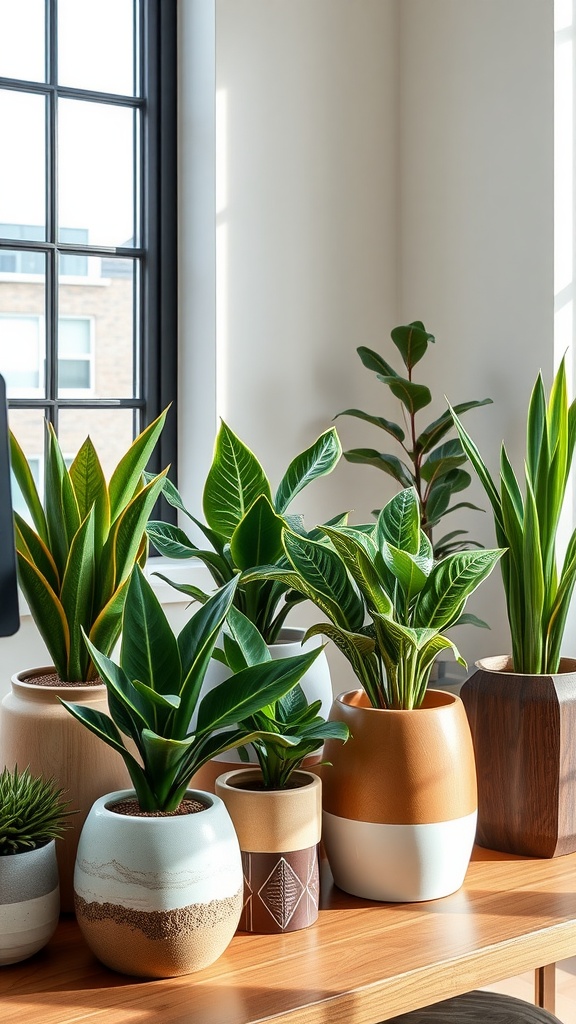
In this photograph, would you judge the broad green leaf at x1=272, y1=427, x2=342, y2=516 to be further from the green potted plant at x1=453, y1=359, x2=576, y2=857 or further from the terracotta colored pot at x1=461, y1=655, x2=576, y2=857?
the terracotta colored pot at x1=461, y1=655, x2=576, y2=857

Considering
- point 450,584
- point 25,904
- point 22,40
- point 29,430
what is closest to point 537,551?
point 450,584

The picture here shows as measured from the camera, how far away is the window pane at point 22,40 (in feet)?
8.67

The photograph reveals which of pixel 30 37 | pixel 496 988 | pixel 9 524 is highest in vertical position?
pixel 30 37

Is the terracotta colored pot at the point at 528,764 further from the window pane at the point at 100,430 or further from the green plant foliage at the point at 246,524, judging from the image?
the window pane at the point at 100,430

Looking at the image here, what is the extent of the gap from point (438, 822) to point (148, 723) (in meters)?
0.32

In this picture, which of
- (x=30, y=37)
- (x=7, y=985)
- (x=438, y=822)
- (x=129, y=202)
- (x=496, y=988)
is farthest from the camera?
(x=129, y=202)

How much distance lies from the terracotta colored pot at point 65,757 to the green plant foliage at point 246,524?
0.67ft

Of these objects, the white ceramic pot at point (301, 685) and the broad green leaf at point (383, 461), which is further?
the broad green leaf at point (383, 461)

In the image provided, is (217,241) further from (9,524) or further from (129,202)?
(9,524)

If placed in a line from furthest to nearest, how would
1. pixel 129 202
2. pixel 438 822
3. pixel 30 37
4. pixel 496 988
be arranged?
1. pixel 129 202
2. pixel 30 37
3. pixel 496 988
4. pixel 438 822

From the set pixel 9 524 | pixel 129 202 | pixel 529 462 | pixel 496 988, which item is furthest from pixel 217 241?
pixel 496 988

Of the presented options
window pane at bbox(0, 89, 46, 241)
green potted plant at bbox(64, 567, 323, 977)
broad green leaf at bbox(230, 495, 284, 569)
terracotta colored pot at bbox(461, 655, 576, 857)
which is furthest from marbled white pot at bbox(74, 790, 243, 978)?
window pane at bbox(0, 89, 46, 241)

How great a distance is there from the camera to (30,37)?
268 centimetres

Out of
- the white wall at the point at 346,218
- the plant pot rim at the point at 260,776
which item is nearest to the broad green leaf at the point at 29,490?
the plant pot rim at the point at 260,776
